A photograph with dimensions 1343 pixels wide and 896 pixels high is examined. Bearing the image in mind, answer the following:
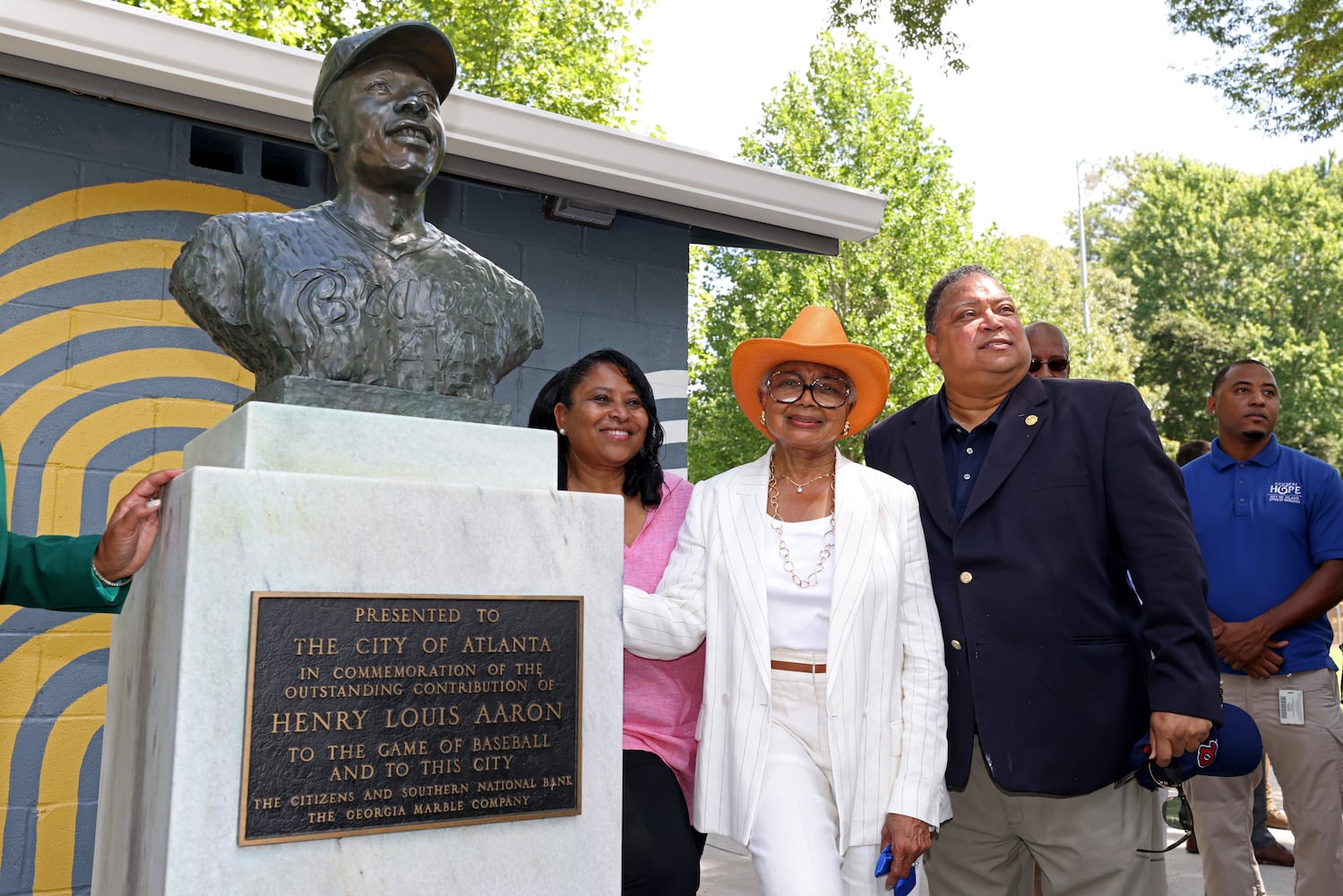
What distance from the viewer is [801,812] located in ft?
9.18

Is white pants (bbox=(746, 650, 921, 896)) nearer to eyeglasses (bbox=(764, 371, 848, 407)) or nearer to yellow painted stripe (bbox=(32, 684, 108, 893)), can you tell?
eyeglasses (bbox=(764, 371, 848, 407))

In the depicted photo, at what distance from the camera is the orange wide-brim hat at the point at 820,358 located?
317 cm

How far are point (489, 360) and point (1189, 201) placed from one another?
34813mm

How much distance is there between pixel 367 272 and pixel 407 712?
1.04m

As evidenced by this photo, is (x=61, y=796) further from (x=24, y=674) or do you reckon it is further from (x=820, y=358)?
(x=820, y=358)

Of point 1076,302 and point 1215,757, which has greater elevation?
point 1076,302

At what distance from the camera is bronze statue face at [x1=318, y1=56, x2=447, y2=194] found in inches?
105

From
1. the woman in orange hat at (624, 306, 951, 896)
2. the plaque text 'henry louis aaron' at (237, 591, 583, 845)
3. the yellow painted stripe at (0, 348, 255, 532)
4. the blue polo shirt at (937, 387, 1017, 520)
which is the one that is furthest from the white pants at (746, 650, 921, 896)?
the yellow painted stripe at (0, 348, 255, 532)

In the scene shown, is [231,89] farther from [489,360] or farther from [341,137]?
[489,360]

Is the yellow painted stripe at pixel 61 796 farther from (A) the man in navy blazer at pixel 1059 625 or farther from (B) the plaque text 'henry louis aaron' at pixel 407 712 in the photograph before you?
(A) the man in navy blazer at pixel 1059 625

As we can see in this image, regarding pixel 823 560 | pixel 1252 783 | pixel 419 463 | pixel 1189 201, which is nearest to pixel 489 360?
pixel 419 463

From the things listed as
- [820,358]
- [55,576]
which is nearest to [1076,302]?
[820,358]

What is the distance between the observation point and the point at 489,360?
2797mm

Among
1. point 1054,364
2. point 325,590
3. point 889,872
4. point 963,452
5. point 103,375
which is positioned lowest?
point 889,872
